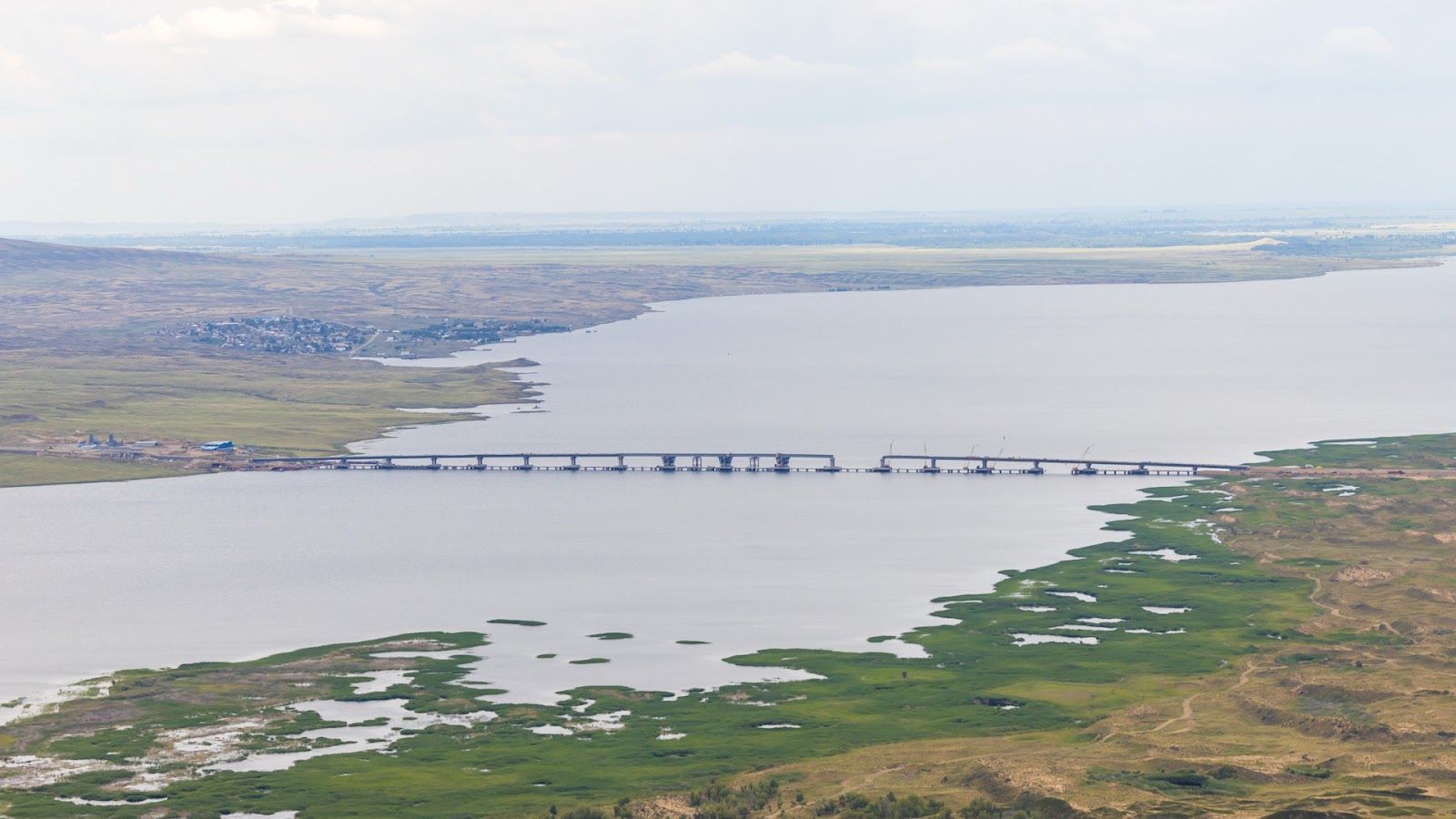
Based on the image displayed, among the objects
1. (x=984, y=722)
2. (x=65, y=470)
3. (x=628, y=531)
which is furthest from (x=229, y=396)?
(x=984, y=722)

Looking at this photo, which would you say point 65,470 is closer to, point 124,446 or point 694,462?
point 124,446

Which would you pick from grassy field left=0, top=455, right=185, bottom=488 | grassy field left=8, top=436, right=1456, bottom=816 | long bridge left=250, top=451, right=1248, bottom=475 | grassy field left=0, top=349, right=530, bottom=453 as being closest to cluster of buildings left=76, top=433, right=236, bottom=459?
grassy field left=0, top=349, right=530, bottom=453

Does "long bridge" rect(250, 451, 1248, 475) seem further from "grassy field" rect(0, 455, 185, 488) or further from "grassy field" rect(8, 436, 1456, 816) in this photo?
"grassy field" rect(8, 436, 1456, 816)

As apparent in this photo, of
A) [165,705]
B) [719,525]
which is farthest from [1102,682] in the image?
[719,525]

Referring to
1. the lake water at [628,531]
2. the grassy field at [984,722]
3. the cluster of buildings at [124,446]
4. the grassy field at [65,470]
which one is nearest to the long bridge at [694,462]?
the lake water at [628,531]

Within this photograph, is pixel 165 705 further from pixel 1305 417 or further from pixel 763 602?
pixel 1305 417
